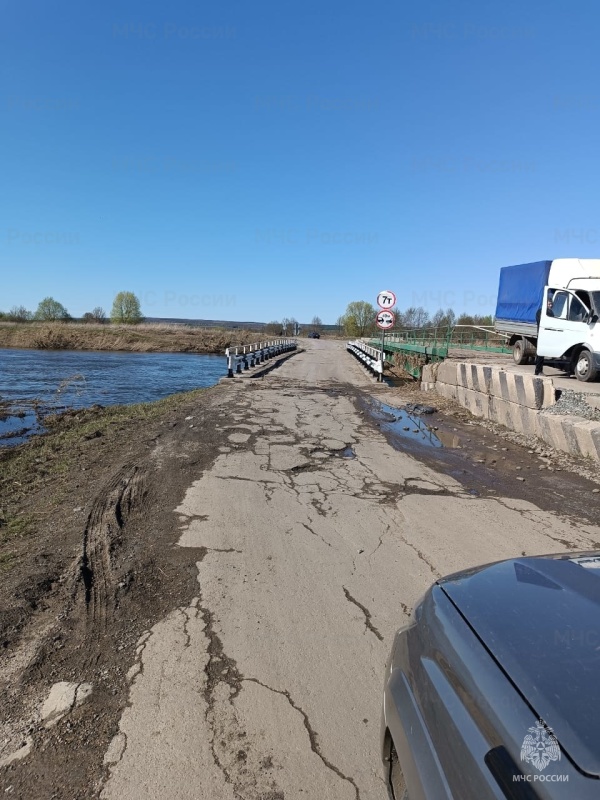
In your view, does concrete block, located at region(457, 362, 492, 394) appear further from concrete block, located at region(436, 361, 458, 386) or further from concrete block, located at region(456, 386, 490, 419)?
concrete block, located at region(436, 361, 458, 386)

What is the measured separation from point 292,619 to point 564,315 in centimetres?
1042

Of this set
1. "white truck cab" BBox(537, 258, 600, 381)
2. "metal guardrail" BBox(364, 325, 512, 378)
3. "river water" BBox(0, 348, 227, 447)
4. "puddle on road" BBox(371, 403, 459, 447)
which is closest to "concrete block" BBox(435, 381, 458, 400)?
"puddle on road" BBox(371, 403, 459, 447)

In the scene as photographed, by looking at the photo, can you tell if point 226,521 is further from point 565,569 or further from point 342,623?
point 565,569

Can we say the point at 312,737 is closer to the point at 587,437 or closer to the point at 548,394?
the point at 587,437

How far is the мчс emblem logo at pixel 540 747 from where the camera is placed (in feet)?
3.86

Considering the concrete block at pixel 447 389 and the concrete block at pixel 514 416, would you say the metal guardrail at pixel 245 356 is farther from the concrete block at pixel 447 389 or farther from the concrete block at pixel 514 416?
the concrete block at pixel 514 416

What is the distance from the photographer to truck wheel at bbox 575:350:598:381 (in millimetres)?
9914

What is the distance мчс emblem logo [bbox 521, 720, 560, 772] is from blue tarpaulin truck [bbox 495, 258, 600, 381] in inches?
407

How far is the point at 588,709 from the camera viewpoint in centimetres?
126

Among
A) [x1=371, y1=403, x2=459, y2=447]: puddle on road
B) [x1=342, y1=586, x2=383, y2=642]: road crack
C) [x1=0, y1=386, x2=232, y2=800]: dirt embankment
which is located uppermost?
[x1=371, y1=403, x2=459, y2=447]: puddle on road

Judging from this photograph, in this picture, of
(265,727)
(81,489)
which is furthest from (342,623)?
(81,489)

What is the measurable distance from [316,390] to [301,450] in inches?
333

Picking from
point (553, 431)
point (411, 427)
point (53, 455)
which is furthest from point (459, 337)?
point (53, 455)

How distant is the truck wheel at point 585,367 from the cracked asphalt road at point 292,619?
505cm
